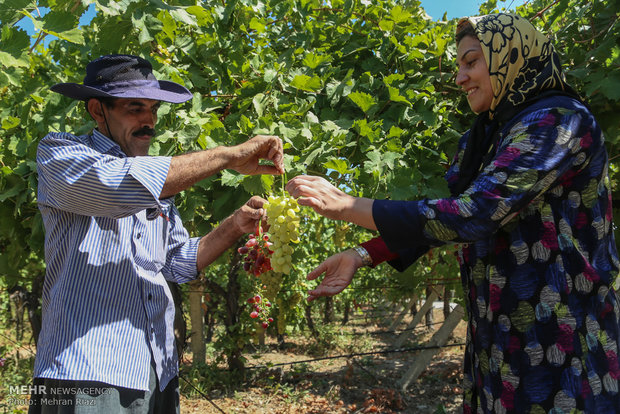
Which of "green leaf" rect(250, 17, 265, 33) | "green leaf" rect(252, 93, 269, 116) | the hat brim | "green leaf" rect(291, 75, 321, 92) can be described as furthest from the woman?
"green leaf" rect(250, 17, 265, 33)

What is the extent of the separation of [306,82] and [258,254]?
94 centimetres

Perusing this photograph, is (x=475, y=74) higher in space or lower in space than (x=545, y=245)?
higher

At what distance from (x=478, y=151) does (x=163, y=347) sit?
1.40 m

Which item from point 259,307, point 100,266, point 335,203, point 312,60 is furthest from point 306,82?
point 259,307

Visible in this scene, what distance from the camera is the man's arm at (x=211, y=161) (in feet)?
5.41

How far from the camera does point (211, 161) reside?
1.68m

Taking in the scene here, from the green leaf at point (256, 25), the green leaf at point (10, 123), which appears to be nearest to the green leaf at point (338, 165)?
the green leaf at point (256, 25)

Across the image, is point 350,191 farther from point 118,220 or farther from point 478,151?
point 118,220

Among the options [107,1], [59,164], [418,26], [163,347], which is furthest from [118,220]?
[418,26]

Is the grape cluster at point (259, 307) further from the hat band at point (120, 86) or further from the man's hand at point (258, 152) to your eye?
the hat band at point (120, 86)

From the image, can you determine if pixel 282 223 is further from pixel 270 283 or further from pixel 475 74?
pixel 270 283

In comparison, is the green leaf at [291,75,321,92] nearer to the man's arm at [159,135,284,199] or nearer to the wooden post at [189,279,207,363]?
the man's arm at [159,135,284,199]

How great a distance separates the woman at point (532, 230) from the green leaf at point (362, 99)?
84cm

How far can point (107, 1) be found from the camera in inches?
70.0
